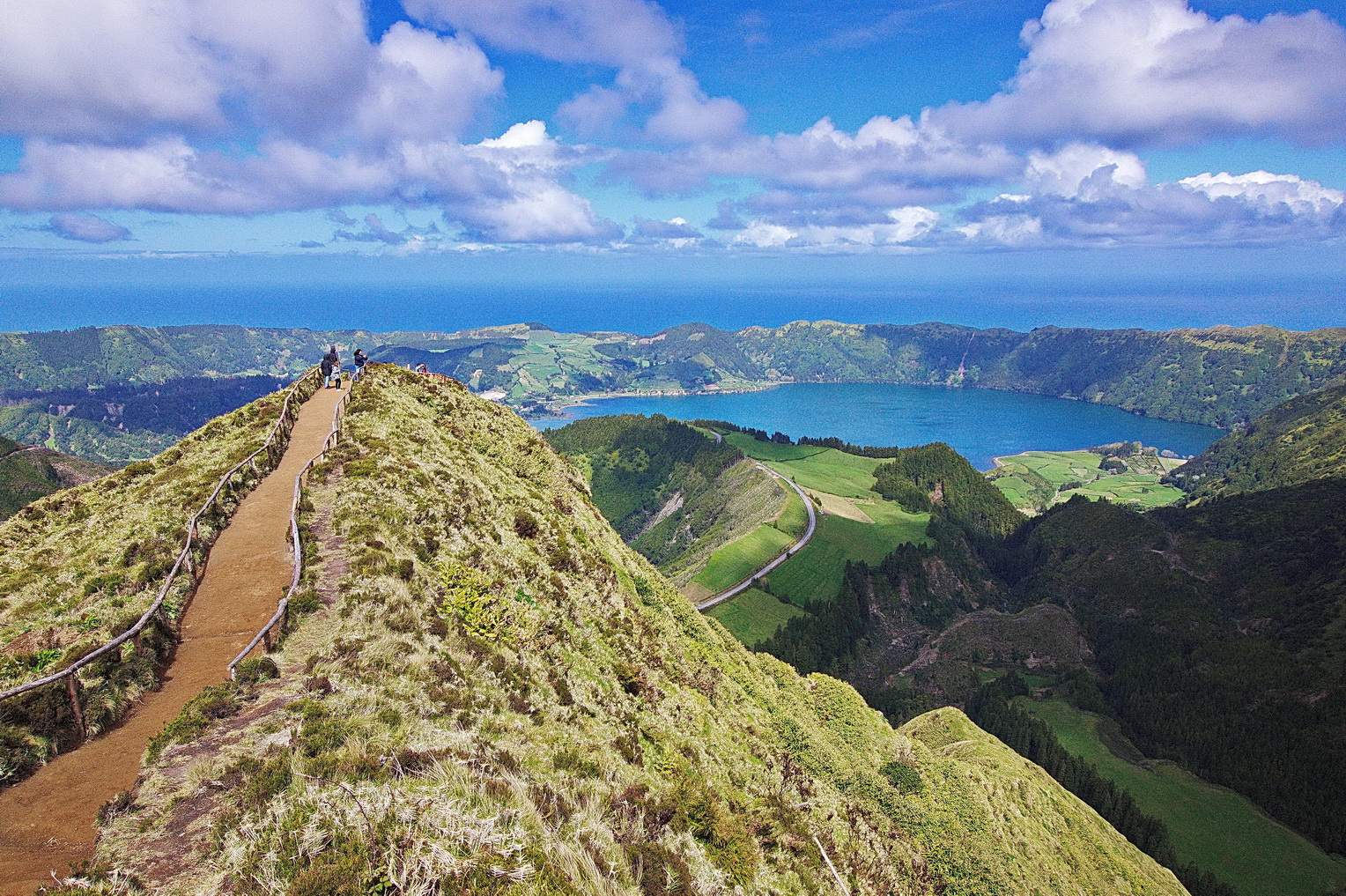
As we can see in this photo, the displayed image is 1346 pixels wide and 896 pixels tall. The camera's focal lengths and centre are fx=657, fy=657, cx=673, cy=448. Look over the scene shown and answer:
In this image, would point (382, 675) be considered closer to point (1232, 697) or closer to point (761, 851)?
point (761, 851)

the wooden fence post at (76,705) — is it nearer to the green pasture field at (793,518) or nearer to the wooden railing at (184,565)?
the wooden railing at (184,565)

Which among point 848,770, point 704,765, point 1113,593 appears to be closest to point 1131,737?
point 1113,593

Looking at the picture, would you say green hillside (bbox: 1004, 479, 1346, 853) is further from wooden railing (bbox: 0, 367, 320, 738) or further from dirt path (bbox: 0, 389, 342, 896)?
wooden railing (bbox: 0, 367, 320, 738)

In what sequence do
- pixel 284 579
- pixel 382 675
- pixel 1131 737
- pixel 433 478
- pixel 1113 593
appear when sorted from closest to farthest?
pixel 382 675, pixel 284 579, pixel 433 478, pixel 1131 737, pixel 1113 593

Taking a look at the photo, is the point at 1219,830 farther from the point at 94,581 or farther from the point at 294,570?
the point at 94,581

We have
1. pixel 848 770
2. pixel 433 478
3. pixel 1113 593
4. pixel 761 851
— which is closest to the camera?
pixel 761 851

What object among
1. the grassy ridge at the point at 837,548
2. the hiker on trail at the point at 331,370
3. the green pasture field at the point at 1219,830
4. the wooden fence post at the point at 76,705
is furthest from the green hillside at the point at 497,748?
the grassy ridge at the point at 837,548
